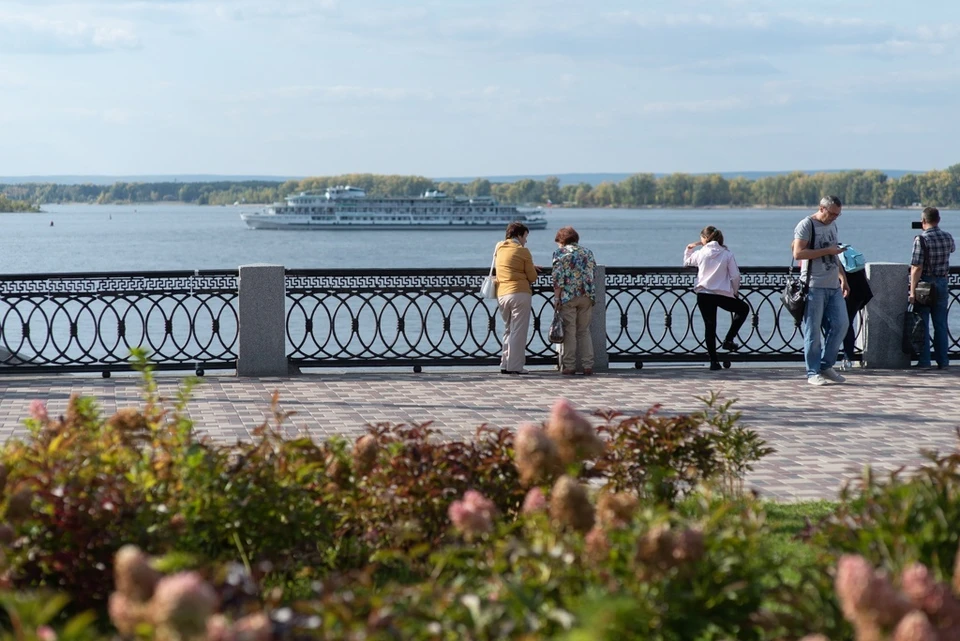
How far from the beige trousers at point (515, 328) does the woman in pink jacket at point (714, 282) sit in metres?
1.89

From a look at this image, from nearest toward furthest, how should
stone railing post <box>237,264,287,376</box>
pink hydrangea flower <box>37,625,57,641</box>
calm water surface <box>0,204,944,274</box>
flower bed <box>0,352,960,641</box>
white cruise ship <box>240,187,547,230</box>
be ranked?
pink hydrangea flower <box>37,625,57,641</box>
flower bed <box>0,352,960,641</box>
stone railing post <box>237,264,287,376</box>
calm water surface <box>0,204,944,274</box>
white cruise ship <box>240,187,547,230</box>

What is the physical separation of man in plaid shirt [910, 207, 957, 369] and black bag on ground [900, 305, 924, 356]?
42 mm

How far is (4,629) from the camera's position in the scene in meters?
3.88

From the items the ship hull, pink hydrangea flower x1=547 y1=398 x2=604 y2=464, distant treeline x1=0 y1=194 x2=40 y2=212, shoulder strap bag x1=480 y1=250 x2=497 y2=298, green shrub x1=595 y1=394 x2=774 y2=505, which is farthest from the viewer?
distant treeline x1=0 y1=194 x2=40 y2=212

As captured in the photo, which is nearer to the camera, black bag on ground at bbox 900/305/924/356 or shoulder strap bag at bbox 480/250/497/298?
shoulder strap bag at bbox 480/250/497/298

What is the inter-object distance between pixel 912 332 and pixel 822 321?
5.48 ft

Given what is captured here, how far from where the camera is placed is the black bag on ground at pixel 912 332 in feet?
42.4

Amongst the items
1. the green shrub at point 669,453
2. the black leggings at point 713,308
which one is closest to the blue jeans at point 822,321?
the black leggings at point 713,308

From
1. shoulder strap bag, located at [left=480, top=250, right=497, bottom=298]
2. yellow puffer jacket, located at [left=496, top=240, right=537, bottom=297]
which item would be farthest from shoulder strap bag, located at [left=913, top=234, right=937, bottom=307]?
shoulder strap bag, located at [left=480, top=250, right=497, bottom=298]

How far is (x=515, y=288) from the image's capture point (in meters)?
12.6

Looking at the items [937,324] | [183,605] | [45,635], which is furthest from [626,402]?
[183,605]

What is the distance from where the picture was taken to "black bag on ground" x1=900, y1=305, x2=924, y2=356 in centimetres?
1291

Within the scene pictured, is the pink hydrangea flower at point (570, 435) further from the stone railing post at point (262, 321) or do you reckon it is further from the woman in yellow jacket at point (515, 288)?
the stone railing post at point (262, 321)

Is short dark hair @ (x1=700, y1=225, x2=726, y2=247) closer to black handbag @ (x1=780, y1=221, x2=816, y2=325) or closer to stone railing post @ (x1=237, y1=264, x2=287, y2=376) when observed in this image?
black handbag @ (x1=780, y1=221, x2=816, y2=325)
